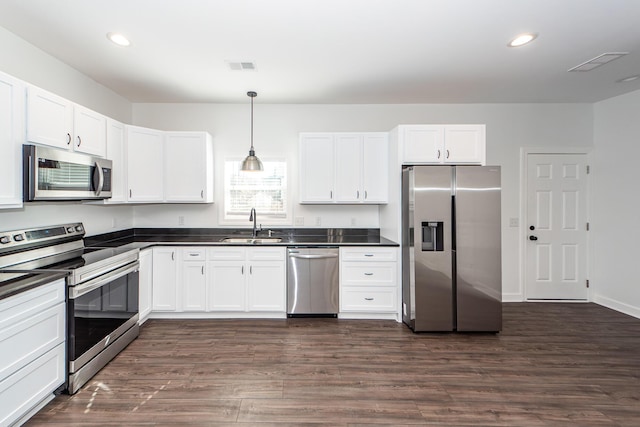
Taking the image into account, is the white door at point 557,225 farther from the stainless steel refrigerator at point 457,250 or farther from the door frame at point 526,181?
the stainless steel refrigerator at point 457,250

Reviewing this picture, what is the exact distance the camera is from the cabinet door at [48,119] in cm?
228

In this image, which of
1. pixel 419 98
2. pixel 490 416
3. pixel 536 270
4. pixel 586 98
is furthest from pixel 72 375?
pixel 586 98

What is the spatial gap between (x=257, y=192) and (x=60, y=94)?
2.28 metres

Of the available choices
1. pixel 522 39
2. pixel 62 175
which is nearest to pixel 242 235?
pixel 62 175

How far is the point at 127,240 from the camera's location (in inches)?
158

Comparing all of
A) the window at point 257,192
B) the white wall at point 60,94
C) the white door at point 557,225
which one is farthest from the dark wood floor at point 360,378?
the window at point 257,192

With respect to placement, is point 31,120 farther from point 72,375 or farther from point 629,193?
point 629,193

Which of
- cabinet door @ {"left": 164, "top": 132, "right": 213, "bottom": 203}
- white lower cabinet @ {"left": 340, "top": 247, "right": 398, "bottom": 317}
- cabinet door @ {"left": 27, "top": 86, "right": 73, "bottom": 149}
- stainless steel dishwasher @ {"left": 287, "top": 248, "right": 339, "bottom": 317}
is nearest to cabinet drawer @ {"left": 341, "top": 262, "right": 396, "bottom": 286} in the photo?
white lower cabinet @ {"left": 340, "top": 247, "right": 398, "bottom": 317}

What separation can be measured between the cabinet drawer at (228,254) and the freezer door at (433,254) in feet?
6.37

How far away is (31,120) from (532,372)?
4232 millimetres

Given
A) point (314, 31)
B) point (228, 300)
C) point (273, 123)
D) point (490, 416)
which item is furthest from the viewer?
point (273, 123)

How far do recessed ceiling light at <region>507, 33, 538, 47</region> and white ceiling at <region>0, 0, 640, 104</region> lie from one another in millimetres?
67

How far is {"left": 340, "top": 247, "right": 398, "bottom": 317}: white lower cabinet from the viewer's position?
3764mm

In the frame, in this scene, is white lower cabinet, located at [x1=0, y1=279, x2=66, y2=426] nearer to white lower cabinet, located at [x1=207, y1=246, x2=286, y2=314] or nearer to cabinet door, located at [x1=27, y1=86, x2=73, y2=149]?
cabinet door, located at [x1=27, y1=86, x2=73, y2=149]
